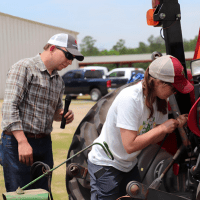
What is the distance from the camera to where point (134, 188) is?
181 cm

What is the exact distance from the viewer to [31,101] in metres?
2.33

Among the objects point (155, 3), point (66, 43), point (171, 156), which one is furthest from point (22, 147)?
point (155, 3)

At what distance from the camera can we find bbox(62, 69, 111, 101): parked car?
48.7 ft

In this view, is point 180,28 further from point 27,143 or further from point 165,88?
point 27,143

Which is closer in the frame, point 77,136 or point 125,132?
point 125,132

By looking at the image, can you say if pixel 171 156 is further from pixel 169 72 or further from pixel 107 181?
pixel 169 72

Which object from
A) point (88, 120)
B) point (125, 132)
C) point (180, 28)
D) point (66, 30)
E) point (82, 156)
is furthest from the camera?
point (66, 30)

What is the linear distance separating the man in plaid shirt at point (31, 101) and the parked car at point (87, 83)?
12.3 m

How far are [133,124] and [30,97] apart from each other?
3.07 feet

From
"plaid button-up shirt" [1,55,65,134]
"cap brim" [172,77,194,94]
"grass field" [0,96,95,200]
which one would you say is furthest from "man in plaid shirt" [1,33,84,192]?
→ "grass field" [0,96,95,200]

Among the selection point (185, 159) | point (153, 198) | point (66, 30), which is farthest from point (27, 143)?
point (66, 30)

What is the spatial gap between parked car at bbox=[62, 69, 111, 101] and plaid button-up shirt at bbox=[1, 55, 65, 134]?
12.3 meters

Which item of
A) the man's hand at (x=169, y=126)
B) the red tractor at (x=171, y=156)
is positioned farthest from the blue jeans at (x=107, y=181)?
the man's hand at (x=169, y=126)

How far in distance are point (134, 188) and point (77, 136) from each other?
87 cm
